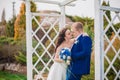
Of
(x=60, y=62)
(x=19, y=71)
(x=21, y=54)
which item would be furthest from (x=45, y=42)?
(x=60, y=62)

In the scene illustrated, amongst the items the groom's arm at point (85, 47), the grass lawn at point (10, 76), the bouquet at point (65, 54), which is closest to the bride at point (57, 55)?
the bouquet at point (65, 54)

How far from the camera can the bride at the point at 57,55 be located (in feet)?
12.3

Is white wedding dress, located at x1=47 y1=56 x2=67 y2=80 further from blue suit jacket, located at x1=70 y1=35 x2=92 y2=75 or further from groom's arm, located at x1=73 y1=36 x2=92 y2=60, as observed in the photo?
groom's arm, located at x1=73 y1=36 x2=92 y2=60

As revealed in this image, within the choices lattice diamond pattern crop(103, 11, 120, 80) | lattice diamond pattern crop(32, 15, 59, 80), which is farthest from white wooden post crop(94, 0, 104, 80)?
lattice diamond pattern crop(32, 15, 59, 80)

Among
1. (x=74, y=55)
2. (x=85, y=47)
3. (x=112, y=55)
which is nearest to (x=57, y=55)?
(x=74, y=55)

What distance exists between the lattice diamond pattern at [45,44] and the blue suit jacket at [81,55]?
168 cm

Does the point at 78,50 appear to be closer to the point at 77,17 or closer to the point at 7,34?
the point at 77,17

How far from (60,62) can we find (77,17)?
3477 millimetres

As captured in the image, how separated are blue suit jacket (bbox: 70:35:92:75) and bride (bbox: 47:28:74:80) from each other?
0.81 feet

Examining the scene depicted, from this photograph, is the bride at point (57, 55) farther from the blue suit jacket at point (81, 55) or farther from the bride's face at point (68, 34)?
the blue suit jacket at point (81, 55)

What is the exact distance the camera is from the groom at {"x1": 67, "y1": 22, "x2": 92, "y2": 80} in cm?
340

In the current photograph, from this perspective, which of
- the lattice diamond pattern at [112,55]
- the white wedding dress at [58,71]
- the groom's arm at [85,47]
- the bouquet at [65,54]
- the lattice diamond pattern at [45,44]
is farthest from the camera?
the lattice diamond pattern at [45,44]

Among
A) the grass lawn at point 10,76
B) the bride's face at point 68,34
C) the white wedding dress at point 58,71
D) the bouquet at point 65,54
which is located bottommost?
the grass lawn at point 10,76

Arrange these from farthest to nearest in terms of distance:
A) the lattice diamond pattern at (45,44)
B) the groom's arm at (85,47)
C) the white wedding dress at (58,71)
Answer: the lattice diamond pattern at (45,44) < the white wedding dress at (58,71) < the groom's arm at (85,47)
